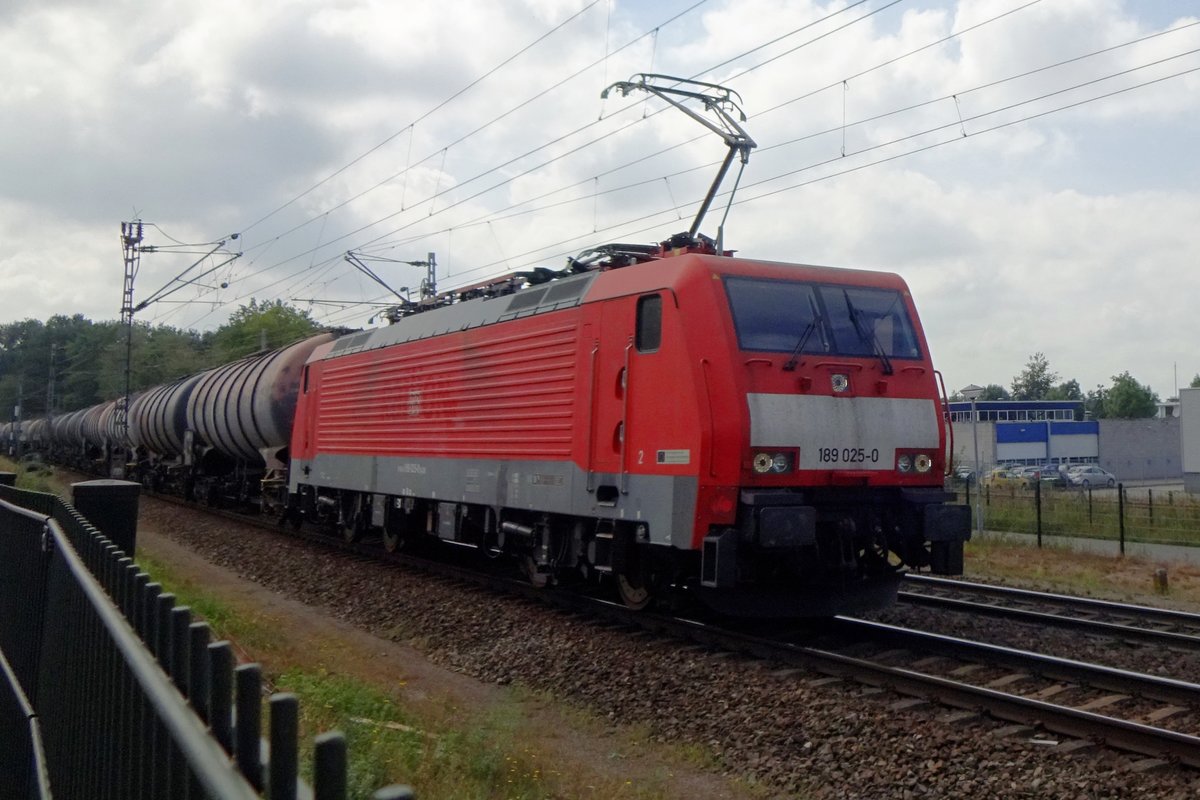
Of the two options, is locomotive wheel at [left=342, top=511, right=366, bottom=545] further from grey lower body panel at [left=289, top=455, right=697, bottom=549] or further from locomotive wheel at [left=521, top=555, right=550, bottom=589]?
locomotive wheel at [left=521, top=555, right=550, bottom=589]

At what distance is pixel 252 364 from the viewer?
24453mm

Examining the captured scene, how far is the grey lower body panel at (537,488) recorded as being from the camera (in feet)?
30.5

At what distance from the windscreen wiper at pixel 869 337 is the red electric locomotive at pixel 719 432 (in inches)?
0.6

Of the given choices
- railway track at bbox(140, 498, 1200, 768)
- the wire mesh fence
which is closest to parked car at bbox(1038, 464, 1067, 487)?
the wire mesh fence

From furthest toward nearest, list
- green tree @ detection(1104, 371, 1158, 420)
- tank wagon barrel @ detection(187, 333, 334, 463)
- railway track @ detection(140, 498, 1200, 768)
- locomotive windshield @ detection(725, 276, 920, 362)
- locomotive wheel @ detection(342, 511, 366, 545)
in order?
green tree @ detection(1104, 371, 1158, 420) < tank wagon barrel @ detection(187, 333, 334, 463) < locomotive wheel @ detection(342, 511, 366, 545) < locomotive windshield @ detection(725, 276, 920, 362) < railway track @ detection(140, 498, 1200, 768)

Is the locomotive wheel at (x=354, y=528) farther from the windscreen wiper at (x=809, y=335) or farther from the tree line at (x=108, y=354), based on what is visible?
the tree line at (x=108, y=354)

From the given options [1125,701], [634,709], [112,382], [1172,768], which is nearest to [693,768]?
[634,709]

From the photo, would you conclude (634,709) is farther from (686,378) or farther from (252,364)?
(252,364)

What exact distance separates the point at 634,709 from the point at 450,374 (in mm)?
6537

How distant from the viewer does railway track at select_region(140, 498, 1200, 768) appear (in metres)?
6.63

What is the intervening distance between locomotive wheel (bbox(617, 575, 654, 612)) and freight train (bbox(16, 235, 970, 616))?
2 cm

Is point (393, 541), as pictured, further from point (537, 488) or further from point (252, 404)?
point (252, 404)

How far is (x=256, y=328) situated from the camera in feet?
238

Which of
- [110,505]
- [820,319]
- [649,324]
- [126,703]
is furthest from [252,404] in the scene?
[126,703]
